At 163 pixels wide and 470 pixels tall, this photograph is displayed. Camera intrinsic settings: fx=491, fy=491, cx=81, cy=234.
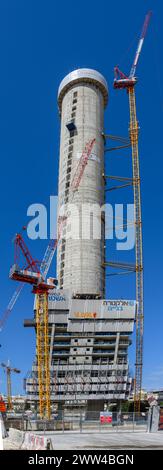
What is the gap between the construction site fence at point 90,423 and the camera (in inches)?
2162

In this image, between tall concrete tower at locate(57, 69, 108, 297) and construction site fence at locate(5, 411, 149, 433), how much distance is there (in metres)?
110

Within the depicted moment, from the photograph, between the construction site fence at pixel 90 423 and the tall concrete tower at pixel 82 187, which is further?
the tall concrete tower at pixel 82 187

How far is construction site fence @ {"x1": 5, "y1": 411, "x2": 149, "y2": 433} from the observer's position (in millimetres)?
54906

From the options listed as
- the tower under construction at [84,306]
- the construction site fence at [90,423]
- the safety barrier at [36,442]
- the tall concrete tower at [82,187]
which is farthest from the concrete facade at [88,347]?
the safety barrier at [36,442]

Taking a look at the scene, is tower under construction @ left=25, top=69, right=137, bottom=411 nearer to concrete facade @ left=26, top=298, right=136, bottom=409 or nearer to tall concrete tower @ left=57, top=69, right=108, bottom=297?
concrete facade @ left=26, top=298, right=136, bottom=409

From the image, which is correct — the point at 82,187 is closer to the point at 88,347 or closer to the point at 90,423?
the point at 88,347

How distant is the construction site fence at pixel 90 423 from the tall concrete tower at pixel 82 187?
360 ft

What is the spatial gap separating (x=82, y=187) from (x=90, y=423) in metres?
131

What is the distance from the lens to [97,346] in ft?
567

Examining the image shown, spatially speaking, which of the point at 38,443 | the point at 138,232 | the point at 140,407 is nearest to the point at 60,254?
the point at 138,232

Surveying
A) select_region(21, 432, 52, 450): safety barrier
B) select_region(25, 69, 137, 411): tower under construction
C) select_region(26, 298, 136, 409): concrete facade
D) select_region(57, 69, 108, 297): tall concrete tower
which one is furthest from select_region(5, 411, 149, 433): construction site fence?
select_region(57, 69, 108, 297): tall concrete tower

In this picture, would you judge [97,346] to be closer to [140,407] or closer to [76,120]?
[140,407]

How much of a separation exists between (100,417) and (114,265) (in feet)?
409

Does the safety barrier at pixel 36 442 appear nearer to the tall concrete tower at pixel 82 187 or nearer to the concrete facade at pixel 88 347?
the concrete facade at pixel 88 347
